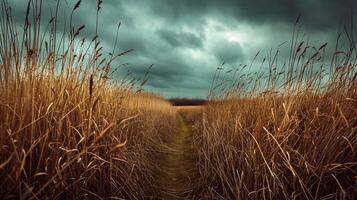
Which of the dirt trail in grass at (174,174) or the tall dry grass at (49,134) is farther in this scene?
the dirt trail in grass at (174,174)

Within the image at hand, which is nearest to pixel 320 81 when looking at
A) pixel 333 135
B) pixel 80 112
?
pixel 333 135

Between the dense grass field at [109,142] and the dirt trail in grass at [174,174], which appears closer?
the dense grass field at [109,142]

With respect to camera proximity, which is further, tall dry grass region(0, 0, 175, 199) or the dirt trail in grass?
the dirt trail in grass

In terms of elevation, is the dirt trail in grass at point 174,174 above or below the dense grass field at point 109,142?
below

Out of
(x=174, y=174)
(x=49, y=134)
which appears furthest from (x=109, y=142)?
(x=174, y=174)

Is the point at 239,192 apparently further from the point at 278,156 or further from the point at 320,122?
the point at 320,122

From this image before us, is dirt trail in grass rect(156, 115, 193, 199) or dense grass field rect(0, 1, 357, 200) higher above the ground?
dense grass field rect(0, 1, 357, 200)

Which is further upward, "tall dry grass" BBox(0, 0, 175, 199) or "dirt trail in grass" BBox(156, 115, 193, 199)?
"tall dry grass" BBox(0, 0, 175, 199)

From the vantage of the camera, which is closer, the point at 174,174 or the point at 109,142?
the point at 109,142

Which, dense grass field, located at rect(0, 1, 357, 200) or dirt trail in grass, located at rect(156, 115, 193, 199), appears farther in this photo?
dirt trail in grass, located at rect(156, 115, 193, 199)

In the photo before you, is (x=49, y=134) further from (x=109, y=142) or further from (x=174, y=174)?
(x=174, y=174)

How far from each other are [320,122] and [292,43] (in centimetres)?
98

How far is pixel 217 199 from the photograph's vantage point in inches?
123

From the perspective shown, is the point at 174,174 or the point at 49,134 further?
the point at 174,174
